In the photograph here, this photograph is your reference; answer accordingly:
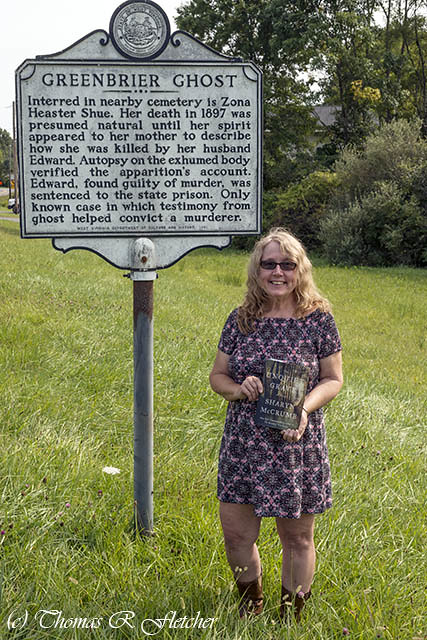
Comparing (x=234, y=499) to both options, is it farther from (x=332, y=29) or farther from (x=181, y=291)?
(x=332, y=29)

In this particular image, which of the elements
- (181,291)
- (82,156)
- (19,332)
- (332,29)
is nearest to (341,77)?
(332,29)

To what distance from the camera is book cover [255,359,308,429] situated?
2.40 meters

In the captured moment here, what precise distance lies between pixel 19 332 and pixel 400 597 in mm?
4234

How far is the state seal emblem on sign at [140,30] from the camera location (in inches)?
113

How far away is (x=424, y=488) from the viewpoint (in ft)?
12.7

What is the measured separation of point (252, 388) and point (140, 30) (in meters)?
1.75

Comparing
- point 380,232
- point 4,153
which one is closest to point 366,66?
point 380,232

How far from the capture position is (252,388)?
246 cm

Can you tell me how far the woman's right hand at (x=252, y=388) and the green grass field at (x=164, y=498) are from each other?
0.85 metres

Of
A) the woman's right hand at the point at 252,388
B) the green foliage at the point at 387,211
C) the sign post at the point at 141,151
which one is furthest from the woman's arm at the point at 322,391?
→ the green foliage at the point at 387,211

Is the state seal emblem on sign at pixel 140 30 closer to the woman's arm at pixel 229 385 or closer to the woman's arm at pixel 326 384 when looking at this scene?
the woman's arm at pixel 229 385

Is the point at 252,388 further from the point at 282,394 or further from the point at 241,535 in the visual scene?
the point at 241,535

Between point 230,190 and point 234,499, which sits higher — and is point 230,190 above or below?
above

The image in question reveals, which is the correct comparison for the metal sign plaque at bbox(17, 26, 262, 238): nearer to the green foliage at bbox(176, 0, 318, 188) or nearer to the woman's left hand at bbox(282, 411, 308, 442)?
the woman's left hand at bbox(282, 411, 308, 442)
